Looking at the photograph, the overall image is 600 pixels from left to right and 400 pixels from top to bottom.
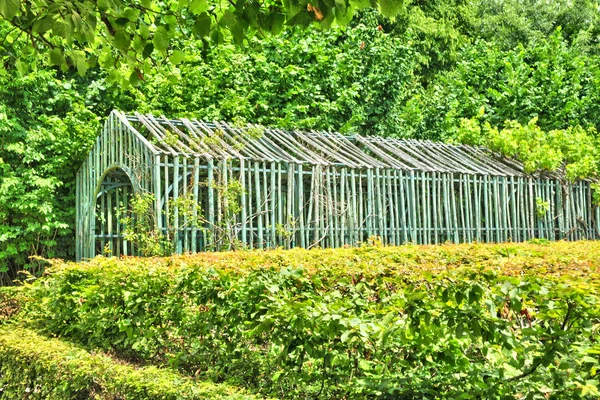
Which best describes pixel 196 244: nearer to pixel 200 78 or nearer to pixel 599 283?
pixel 200 78

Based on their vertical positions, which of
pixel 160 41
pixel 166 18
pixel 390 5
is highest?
pixel 166 18

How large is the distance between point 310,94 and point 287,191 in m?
6.06

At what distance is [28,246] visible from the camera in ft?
45.4

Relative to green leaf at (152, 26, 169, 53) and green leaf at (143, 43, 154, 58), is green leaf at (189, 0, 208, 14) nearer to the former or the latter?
green leaf at (152, 26, 169, 53)

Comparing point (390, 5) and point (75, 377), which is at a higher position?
point (390, 5)

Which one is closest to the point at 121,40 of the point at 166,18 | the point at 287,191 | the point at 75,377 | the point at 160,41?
the point at 160,41

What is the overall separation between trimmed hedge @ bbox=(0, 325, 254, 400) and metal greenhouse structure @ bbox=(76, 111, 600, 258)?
4.01 m

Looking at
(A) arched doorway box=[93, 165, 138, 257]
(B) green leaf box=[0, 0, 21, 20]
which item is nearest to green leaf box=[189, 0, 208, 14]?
(B) green leaf box=[0, 0, 21, 20]

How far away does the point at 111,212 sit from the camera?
13.8 m

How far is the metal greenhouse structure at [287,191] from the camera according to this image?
36.5ft

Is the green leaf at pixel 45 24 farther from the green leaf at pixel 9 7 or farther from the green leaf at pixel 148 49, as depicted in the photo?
the green leaf at pixel 148 49

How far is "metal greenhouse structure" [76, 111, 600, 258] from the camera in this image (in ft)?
36.5

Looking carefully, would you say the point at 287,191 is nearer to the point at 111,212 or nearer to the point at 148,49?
the point at 111,212

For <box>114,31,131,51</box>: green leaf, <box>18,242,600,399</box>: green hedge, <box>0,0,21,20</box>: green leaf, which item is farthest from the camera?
<box>114,31,131,51</box>: green leaf
